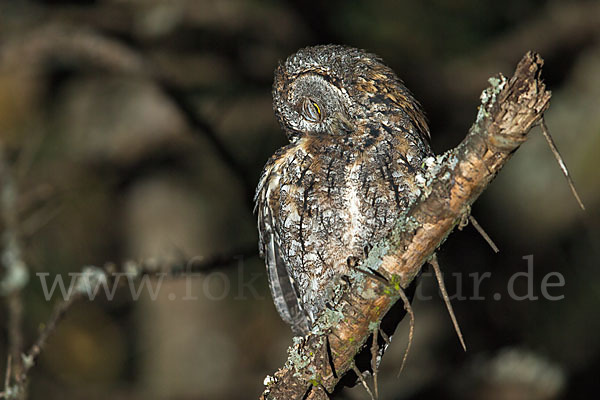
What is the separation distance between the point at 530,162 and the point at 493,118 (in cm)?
429

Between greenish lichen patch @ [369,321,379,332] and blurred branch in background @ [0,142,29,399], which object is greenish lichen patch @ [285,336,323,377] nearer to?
greenish lichen patch @ [369,321,379,332]

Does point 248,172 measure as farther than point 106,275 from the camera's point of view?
Yes

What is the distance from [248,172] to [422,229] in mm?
3163

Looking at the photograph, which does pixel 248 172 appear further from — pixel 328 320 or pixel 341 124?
pixel 328 320

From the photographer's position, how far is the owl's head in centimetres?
265

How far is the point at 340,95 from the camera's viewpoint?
2.71 metres

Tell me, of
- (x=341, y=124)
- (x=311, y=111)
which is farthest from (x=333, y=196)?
(x=311, y=111)

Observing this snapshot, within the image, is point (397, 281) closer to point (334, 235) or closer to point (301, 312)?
point (334, 235)

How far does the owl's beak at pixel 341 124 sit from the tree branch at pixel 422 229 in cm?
62

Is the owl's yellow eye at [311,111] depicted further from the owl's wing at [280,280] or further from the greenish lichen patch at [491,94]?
the greenish lichen patch at [491,94]

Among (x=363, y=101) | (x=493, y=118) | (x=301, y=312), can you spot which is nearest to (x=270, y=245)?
(x=301, y=312)

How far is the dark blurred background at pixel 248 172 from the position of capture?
5.03 metres

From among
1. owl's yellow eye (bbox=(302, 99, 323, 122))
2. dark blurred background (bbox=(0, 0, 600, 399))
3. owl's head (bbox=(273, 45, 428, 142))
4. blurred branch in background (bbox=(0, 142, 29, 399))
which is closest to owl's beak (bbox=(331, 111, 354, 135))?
owl's head (bbox=(273, 45, 428, 142))

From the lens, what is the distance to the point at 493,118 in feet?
5.11
